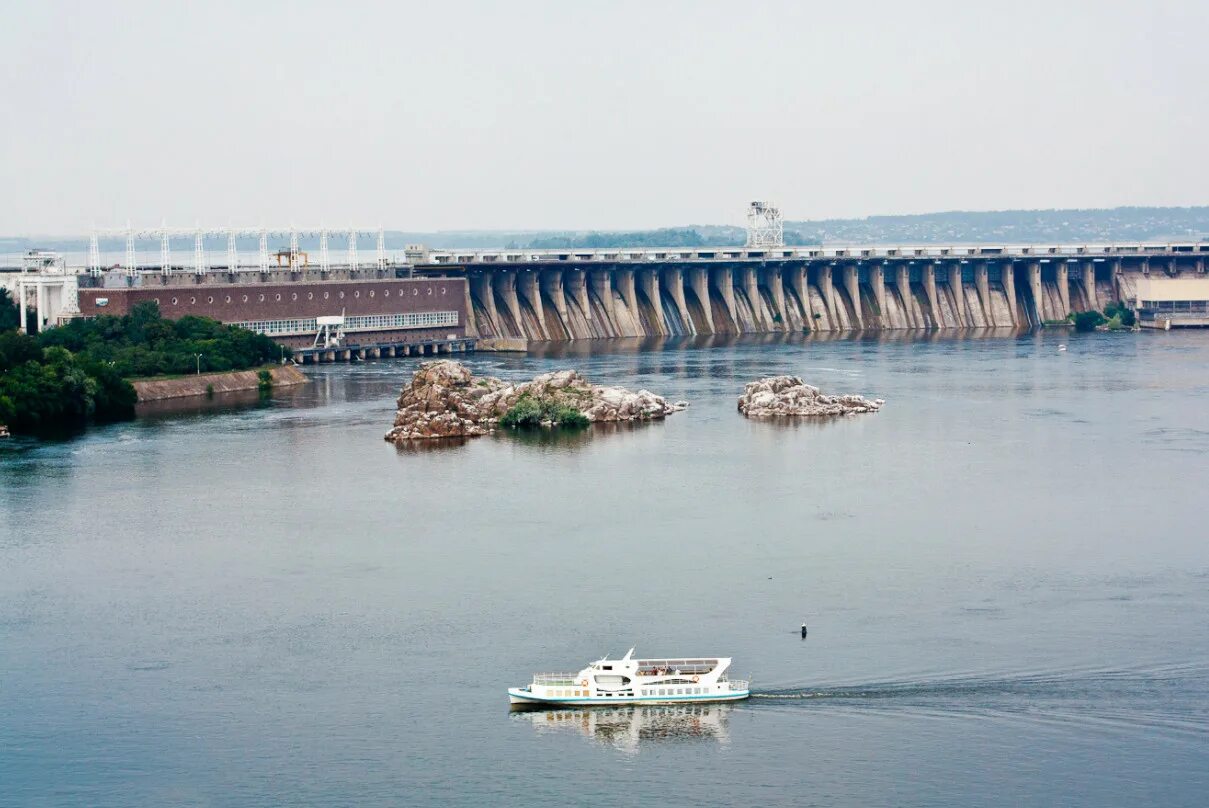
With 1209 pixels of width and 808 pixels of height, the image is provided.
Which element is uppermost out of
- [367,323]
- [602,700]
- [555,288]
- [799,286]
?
[799,286]

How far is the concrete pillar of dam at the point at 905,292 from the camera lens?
89625 millimetres

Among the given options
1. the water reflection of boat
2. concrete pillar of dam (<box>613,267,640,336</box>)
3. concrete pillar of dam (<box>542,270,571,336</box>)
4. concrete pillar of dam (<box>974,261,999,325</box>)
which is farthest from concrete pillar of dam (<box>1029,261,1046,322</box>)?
the water reflection of boat

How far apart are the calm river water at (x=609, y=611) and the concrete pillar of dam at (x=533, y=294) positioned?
32.7m

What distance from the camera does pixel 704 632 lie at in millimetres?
27484

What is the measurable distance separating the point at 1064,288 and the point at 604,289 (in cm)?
2298

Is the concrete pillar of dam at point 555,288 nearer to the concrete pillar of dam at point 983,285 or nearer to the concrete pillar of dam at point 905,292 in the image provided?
the concrete pillar of dam at point 905,292

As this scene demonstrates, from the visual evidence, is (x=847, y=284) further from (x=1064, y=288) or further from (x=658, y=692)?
(x=658, y=692)

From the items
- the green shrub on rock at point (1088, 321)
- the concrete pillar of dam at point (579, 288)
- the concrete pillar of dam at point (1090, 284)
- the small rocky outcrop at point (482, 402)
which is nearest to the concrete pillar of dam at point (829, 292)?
the green shrub on rock at point (1088, 321)

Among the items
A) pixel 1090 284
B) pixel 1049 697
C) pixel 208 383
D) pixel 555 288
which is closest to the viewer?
pixel 1049 697

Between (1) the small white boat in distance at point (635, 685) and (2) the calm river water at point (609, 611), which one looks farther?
(1) the small white boat in distance at point (635, 685)

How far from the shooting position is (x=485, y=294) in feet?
267

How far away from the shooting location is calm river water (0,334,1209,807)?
22.4 meters

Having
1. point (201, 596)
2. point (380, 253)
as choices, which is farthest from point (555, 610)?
point (380, 253)

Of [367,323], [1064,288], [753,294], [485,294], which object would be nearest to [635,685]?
[367,323]
